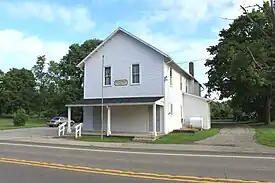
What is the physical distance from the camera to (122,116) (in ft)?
90.0

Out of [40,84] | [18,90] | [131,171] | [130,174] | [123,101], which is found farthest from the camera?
[40,84]

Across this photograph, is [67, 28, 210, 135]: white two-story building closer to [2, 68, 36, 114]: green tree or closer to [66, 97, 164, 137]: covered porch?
[66, 97, 164, 137]: covered porch

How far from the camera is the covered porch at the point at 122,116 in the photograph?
2525 cm

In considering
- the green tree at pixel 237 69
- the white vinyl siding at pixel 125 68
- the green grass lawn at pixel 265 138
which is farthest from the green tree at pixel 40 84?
the green grass lawn at pixel 265 138

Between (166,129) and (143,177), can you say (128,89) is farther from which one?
(143,177)

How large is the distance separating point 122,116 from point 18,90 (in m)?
59.7

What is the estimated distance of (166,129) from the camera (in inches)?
1033

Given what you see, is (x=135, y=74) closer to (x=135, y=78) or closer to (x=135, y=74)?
(x=135, y=74)

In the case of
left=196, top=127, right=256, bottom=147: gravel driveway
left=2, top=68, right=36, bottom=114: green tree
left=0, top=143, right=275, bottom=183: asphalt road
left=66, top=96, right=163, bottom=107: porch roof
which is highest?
left=2, top=68, right=36, bottom=114: green tree

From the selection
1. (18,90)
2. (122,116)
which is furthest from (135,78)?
(18,90)

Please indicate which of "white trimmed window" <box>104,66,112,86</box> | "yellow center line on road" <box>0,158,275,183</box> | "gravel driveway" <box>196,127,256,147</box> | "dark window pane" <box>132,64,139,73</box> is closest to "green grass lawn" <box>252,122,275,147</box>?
"gravel driveway" <box>196,127,256,147</box>

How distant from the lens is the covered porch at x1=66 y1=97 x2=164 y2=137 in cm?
2525

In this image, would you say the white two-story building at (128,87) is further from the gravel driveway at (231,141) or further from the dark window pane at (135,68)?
the gravel driveway at (231,141)

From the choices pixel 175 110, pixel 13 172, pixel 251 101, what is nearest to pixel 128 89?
pixel 175 110
